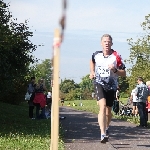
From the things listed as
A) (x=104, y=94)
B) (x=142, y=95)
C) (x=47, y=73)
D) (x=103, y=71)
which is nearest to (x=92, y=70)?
(x=103, y=71)

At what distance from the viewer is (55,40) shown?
2777mm

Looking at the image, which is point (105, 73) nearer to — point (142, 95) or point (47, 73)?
point (142, 95)

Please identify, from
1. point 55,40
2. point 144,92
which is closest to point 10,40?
point 144,92

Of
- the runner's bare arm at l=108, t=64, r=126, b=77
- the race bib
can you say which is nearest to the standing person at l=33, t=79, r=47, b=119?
the race bib

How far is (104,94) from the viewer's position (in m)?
8.16

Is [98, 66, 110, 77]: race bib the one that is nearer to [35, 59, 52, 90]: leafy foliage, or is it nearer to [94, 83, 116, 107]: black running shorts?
[94, 83, 116, 107]: black running shorts

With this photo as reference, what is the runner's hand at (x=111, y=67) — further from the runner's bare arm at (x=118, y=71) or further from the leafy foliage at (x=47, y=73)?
the leafy foliage at (x=47, y=73)

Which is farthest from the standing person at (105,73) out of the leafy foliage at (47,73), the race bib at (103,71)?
the leafy foliage at (47,73)

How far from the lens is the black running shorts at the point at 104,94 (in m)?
8.12

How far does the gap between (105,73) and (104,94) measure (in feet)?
1.25

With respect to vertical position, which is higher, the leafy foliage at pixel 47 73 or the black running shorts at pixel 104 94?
the leafy foliage at pixel 47 73

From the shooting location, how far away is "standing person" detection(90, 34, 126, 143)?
7957mm

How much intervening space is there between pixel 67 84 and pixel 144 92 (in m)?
107

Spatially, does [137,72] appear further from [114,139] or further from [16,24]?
[114,139]
